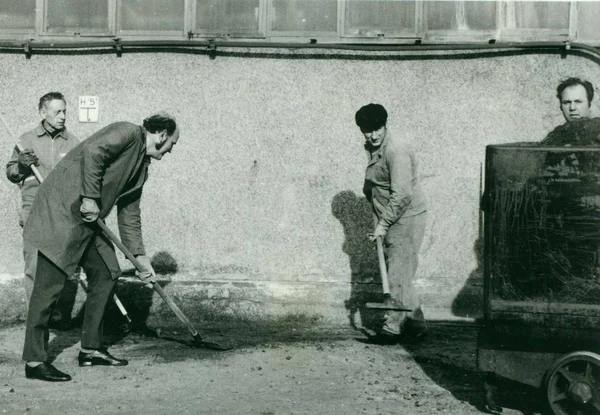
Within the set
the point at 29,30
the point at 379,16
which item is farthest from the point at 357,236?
the point at 29,30

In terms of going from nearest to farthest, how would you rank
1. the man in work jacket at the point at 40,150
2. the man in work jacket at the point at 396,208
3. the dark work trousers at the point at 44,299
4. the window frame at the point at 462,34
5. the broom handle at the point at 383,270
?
1. the dark work trousers at the point at 44,299
2. the broom handle at the point at 383,270
3. the man in work jacket at the point at 396,208
4. the man in work jacket at the point at 40,150
5. the window frame at the point at 462,34

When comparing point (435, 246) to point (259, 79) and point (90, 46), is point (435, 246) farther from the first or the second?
point (90, 46)

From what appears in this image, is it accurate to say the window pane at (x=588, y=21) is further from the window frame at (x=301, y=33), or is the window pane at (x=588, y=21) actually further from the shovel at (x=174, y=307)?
the shovel at (x=174, y=307)

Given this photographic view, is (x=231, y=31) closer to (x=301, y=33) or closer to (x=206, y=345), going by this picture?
(x=301, y=33)

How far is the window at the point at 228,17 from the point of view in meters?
8.09

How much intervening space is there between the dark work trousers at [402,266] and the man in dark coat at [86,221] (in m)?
2.05

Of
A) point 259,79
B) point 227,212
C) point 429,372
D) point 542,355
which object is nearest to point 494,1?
point 259,79

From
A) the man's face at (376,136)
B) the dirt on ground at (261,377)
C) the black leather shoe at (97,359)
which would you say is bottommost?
the dirt on ground at (261,377)

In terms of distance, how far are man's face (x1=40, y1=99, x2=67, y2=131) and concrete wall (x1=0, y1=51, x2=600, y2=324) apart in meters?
0.81

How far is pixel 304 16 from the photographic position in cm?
806

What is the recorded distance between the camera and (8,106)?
8.18 meters

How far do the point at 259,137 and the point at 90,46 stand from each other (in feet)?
5.94

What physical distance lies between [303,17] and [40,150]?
8.82ft

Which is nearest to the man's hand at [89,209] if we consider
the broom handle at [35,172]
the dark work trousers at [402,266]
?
the broom handle at [35,172]
